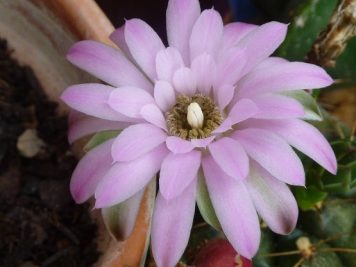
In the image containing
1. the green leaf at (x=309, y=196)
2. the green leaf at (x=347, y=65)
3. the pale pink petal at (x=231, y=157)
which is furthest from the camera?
the green leaf at (x=347, y=65)

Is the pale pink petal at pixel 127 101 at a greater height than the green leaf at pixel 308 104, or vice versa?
the pale pink petal at pixel 127 101

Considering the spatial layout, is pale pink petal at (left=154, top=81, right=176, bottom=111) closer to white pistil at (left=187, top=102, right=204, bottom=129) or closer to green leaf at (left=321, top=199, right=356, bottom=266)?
white pistil at (left=187, top=102, right=204, bottom=129)

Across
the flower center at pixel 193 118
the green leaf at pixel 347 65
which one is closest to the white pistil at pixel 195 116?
the flower center at pixel 193 118

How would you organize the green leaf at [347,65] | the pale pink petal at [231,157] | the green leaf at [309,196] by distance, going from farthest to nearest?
the green leaf at [347,65], the green leaf at [309,196], the pale pink petal at [231,157]

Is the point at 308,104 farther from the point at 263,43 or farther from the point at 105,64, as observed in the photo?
the point at 105,64

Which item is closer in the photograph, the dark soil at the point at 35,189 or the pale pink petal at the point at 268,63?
the pale pink petal at the point at 268,63

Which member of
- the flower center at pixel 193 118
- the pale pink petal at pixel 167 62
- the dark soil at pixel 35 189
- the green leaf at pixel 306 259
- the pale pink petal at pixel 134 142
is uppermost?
the pale pink petal at pixel 167 62

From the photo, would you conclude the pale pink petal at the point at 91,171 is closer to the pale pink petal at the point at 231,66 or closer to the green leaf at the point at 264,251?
the pale pink petal at the point at 231,66

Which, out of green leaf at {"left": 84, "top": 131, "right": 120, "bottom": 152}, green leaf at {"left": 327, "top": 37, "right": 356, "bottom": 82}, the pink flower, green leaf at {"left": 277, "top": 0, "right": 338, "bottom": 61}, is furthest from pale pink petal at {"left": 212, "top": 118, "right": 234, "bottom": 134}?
green leaf at {"left": 327, "top": 37, "right": 356, "bottom": 82}
